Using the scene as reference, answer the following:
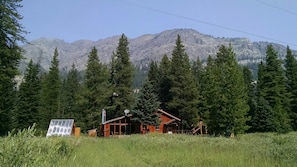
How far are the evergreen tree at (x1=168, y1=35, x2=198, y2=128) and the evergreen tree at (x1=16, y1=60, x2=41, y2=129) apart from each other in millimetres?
23715

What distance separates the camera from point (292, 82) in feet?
163

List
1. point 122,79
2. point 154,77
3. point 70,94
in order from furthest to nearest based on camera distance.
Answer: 1. point 70,94
2. point 154,77
3. point 122,79

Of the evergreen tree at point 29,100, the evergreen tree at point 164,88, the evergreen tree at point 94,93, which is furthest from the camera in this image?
the evergreen tree at point 164,88

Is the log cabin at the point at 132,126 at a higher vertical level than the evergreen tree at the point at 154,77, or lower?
lower

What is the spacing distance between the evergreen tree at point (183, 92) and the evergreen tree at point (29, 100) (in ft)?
77.8

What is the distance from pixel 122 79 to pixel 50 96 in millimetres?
15032

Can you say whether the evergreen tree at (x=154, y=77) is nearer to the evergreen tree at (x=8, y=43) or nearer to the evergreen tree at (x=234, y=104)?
the evergreen tree at (x=234, y=104)

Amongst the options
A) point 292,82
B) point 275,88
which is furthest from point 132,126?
point 292,82

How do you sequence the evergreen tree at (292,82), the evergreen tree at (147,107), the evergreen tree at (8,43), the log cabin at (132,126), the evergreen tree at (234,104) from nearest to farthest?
the evergreen tree at (8,43), the evergreen tree at (234,104), the evergreen tree at (147,107), the log cabin at (132,126), the evergreen tree at (292,82)

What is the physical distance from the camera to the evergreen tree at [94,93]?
158 feet

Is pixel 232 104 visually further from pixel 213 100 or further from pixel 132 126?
pixel 132 126

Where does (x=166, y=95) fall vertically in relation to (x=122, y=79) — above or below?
below

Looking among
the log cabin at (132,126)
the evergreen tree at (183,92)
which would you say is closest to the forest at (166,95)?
the evergreen tree at (183,92)

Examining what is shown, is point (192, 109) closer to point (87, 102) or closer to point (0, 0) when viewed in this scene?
point (87, 102)
